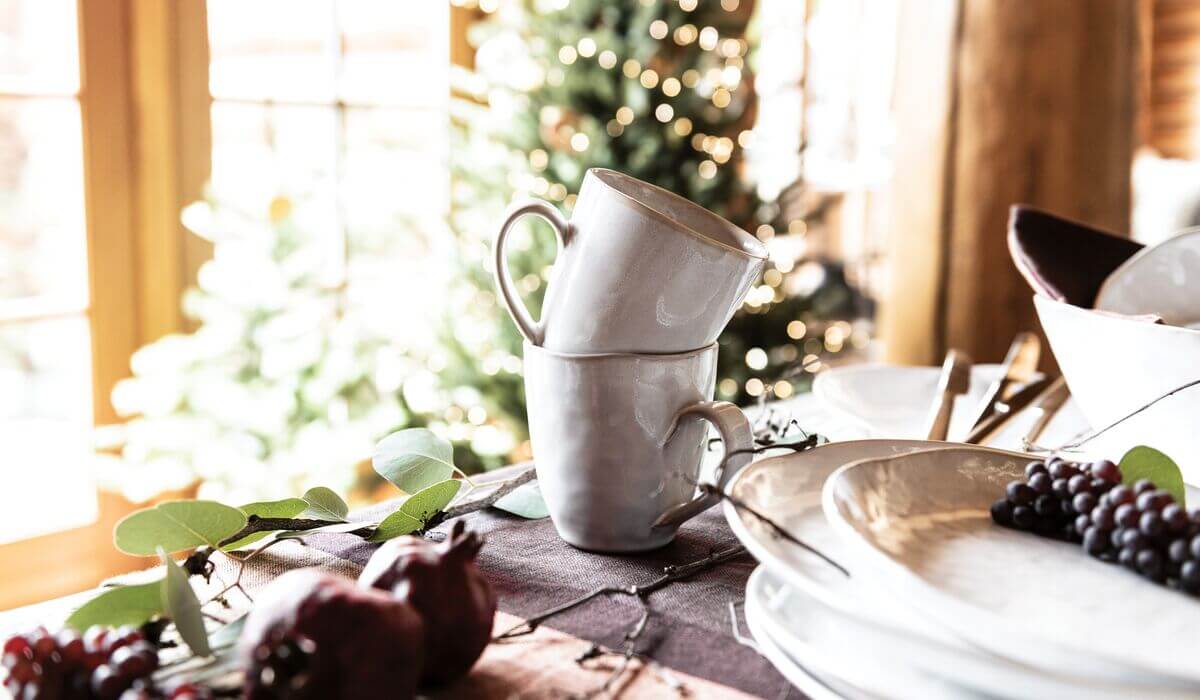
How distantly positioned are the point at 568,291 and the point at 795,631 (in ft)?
0.78

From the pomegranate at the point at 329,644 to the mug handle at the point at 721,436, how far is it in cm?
23

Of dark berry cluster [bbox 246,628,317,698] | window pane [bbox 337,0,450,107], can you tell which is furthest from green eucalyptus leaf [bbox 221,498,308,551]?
window pane [bbox 337,0,450,107]

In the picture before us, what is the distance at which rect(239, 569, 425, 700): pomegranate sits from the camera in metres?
0.34

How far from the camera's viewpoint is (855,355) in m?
4.61

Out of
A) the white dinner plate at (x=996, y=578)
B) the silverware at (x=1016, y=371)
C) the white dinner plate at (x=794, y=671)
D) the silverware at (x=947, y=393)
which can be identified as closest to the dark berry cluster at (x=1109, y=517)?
the white dinner plate at (x=996, y=578)

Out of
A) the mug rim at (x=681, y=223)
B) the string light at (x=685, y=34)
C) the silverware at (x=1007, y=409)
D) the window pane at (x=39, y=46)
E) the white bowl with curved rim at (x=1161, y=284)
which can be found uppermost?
the string light at (x=685, y=34)

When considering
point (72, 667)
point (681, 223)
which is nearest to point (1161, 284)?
point (681, 223)

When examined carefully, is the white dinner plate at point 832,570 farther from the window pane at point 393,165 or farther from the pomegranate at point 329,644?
the window pane at point 393,165

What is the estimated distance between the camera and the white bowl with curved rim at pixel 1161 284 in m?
0.71

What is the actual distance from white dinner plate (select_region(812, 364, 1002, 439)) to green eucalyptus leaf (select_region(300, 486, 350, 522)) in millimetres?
410

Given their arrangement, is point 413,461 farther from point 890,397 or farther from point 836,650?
point 890,397

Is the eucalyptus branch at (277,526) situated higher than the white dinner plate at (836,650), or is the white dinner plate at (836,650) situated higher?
the white dinner plate at (836,650)

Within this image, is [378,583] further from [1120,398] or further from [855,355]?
[855,355]

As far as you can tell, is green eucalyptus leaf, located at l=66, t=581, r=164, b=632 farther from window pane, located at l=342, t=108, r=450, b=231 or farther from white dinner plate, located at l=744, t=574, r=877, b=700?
window pane, located at l=342, t=108, r=450, b=231
